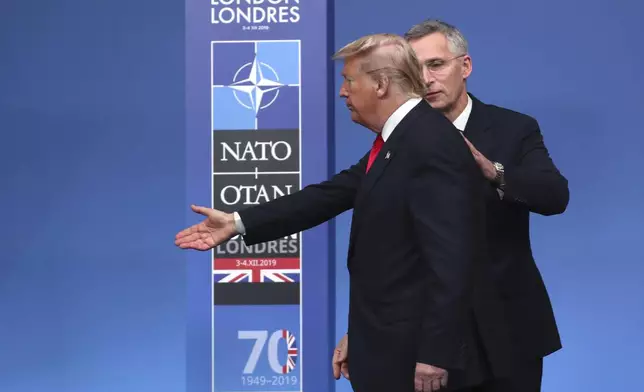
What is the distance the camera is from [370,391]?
2125mm

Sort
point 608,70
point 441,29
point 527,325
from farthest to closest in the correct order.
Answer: point 608,70
point 441,29
point 527,325

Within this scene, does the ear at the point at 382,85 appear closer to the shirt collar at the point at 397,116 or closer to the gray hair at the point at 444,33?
the shirt collar at the point at 397,116

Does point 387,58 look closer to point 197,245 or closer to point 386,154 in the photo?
point 386,154

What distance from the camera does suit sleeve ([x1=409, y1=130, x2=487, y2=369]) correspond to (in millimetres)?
1971

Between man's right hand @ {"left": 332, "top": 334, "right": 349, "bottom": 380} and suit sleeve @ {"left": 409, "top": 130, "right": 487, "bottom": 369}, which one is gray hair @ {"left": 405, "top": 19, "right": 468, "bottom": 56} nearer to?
suit sleeve @ {"left": 409, "top": 130, "right": 487, "bottom": 369}

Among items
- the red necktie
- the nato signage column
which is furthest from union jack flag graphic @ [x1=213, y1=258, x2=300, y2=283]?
the red necktie

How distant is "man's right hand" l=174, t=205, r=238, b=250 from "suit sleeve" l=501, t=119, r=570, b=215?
667 mm

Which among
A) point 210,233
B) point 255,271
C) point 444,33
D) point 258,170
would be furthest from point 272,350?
point 444,33

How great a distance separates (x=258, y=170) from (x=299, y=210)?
775 millimetres

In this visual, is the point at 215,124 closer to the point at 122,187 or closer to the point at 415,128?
the point at 415,128

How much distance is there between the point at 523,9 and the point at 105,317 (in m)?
2.46

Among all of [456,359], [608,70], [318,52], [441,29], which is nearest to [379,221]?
[456,359]

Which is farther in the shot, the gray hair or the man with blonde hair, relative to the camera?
the gray hair

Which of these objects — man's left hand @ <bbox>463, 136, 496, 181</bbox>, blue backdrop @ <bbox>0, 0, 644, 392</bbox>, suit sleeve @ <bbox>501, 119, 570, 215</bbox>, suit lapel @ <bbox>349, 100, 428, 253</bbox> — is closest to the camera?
suit lapel @ <bbox>349, 100, 428, 253</bbox>
